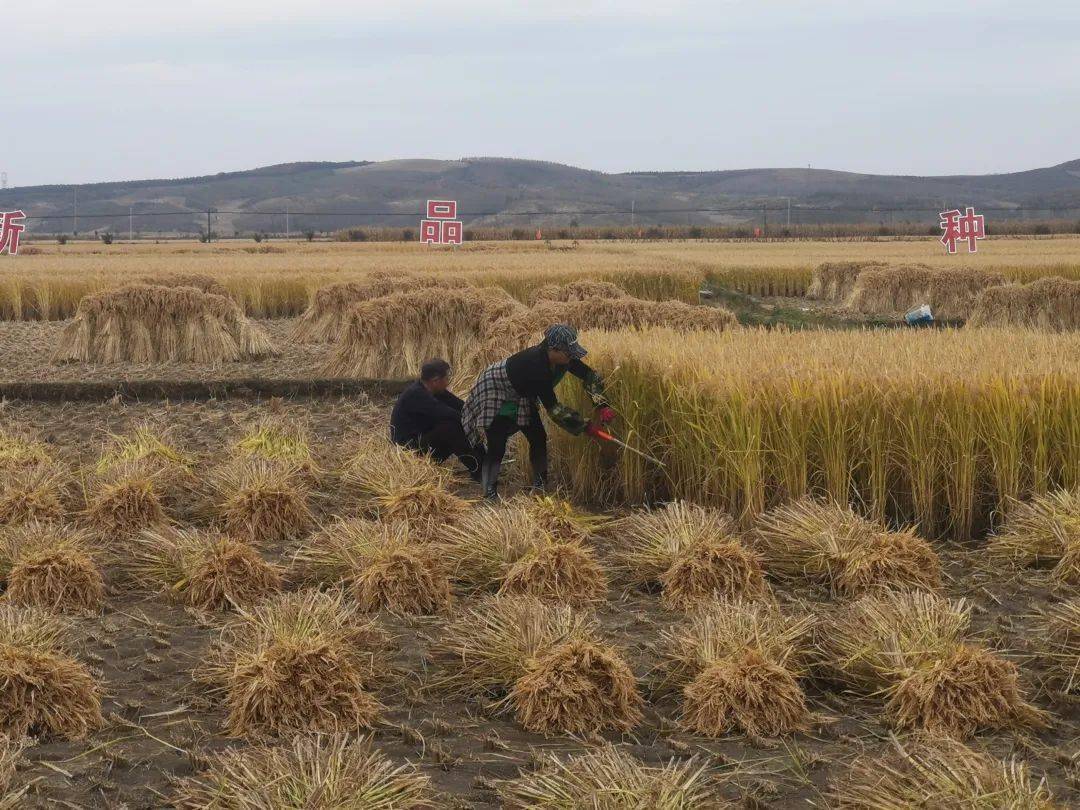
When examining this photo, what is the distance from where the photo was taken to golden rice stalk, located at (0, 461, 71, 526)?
24.3 feet

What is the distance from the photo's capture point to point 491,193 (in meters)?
151

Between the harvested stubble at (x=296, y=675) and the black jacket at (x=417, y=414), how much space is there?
3.36m

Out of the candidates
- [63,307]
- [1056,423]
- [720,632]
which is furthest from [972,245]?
[720,632]

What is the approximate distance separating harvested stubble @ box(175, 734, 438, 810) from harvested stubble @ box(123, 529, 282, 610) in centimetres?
181

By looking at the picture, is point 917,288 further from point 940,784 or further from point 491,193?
point 491,193

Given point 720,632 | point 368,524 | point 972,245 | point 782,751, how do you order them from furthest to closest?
point 972,245 → point 368,524 → point 720,632 → point 782,751

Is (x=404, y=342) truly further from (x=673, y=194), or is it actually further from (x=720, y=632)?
(x=673, y=194)

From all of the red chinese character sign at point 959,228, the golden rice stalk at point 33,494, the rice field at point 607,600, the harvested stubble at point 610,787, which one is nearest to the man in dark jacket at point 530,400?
the rice field at point 607,600

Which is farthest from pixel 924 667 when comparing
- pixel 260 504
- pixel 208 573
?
pixel 260 504

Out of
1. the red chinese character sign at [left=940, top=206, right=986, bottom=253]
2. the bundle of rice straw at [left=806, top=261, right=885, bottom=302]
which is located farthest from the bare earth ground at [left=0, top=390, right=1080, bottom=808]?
the red chinese character sign at [left=940, top=206, right=986, bottom=253]

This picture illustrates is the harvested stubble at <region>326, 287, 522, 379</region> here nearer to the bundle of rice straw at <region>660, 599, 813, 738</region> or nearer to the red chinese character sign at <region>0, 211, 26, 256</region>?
the bundle of rice straw at <region>660, 599, 813, 738</region>

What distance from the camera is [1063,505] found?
6422 mm

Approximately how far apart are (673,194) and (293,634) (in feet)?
539

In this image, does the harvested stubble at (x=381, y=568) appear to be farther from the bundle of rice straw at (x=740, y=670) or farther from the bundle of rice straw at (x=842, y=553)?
the bundle of rice straw at (x=842, y=553)
